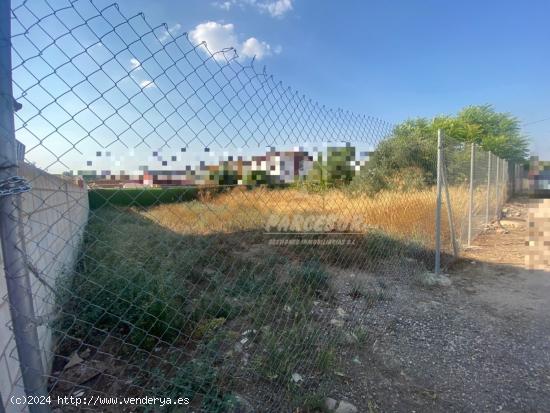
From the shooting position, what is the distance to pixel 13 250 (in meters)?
0.77

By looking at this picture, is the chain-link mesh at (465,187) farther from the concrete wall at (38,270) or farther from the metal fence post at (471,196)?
the concrete wall at (38,270)

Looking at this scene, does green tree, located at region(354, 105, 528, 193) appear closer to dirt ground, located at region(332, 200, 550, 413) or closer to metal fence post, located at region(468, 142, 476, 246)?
metal fence post, located at region(468, 142, 476, 246)

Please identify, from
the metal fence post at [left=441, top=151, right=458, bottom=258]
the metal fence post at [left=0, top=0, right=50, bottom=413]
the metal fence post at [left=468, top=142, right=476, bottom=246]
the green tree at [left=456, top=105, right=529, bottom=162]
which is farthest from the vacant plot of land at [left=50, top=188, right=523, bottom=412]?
the green tree at [left=456, top=105, right=529, bottom=162]

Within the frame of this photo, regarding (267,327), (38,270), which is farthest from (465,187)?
(38,270)

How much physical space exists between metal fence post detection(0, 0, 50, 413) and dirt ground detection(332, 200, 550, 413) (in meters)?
1.57

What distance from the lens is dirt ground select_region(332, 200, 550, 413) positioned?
1770 millimetres

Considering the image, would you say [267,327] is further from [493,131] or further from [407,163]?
[493,131]

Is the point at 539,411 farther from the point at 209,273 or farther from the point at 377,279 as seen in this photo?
the point at 209,273

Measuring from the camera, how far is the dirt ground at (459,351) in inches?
69.7

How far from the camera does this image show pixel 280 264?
393 cm

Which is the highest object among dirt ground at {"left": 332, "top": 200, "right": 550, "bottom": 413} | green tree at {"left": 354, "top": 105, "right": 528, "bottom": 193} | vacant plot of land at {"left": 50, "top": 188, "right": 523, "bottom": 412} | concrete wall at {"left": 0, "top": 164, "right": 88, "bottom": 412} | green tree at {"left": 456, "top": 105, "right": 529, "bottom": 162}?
green tree at {"left": 456, "top": 105, "right": 529, "bottom": 162}

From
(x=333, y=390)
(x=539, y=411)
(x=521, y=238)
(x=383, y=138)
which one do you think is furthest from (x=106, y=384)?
(x=521, y=238)

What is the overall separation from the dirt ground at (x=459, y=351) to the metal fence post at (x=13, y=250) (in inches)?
61.7

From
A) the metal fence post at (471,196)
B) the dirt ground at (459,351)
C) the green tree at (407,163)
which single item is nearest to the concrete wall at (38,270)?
the dirt ground at (459,351)
